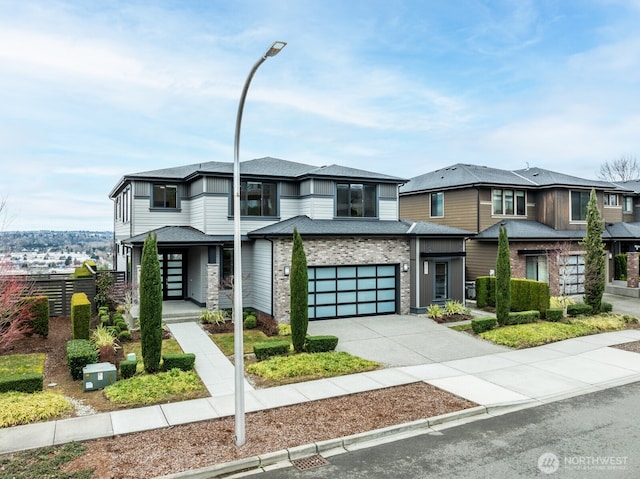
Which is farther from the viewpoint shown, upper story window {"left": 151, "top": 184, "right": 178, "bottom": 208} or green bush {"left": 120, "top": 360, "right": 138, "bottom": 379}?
upper story window {"left": 151, "top": 184, "right": 178, "bottom": 208}

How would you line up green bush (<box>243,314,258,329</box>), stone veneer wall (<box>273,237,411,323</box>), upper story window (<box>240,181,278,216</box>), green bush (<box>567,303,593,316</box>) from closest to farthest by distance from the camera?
green bush (<box>243,314,258,329</box>), stone veneer wall (<box>273,237,411,323</box>), green bush (<box>567,303,593,316</box>), upper story window (<box>240,181,278,216</box>)

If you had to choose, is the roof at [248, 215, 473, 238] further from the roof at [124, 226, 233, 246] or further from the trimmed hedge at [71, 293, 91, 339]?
the trimmed hedge at [71, 293, 91, 339]

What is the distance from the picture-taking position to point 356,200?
73.2 ft

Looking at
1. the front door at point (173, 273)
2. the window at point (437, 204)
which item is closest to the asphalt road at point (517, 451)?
the front door at point (173, 273)

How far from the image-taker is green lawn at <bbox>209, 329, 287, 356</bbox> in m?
14.9

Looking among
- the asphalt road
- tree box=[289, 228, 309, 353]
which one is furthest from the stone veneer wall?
the asphalt road

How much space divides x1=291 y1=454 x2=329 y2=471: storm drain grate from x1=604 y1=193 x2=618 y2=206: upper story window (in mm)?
30623

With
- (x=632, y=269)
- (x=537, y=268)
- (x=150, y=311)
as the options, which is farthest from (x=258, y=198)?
(x=632, y=269)

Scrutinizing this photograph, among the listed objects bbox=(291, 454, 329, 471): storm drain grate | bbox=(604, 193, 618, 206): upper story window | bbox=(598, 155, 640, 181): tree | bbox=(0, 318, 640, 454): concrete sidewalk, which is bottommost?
bbox=(291, 454, 329, 471): storm drain grate

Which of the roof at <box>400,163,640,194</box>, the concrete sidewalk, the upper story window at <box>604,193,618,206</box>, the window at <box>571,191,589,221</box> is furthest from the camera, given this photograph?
the upper story window at <box>604,193,618,206</box>

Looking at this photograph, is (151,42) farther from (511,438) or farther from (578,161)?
(578,161)

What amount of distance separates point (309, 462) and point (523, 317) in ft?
45.0

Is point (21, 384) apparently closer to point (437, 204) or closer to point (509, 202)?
point (437, 204)

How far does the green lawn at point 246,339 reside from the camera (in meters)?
14.9
